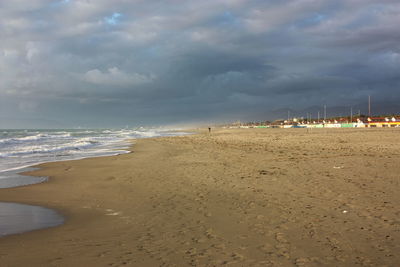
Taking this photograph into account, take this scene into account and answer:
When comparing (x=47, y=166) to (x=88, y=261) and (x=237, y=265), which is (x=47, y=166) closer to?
(x=88, y=261)

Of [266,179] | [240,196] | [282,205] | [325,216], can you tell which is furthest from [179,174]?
[325,216]

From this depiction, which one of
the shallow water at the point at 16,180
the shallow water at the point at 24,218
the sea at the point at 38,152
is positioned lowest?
the shallow water at the point at 24,218

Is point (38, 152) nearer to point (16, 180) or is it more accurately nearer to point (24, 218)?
point (16, 180)

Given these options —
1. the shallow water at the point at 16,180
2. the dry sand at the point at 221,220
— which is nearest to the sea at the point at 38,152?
the shallow water at the point at 16,180

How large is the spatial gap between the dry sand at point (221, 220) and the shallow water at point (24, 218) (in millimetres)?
300

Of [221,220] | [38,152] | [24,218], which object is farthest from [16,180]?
[38,152]

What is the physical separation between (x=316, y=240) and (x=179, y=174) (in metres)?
7.64

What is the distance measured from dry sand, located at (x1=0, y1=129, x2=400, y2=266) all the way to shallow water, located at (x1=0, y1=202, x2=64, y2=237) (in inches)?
11.8

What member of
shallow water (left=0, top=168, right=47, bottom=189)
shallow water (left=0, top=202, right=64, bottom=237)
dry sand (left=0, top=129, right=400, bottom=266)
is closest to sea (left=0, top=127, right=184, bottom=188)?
shallow water (left=0, top=168, right=47, bottom=189)

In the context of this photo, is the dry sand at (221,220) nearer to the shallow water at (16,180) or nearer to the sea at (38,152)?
the shallow water at (16,180)

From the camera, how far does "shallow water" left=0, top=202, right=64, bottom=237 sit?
19.8ft

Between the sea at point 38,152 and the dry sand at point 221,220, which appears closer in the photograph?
the dry sand at point 221,220

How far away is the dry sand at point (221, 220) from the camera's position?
14.8ft

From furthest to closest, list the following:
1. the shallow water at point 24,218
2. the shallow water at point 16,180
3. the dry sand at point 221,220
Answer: the shallow water at point 16,180 → the shallow water at point 24,218 → the dry sand at point 221,220
